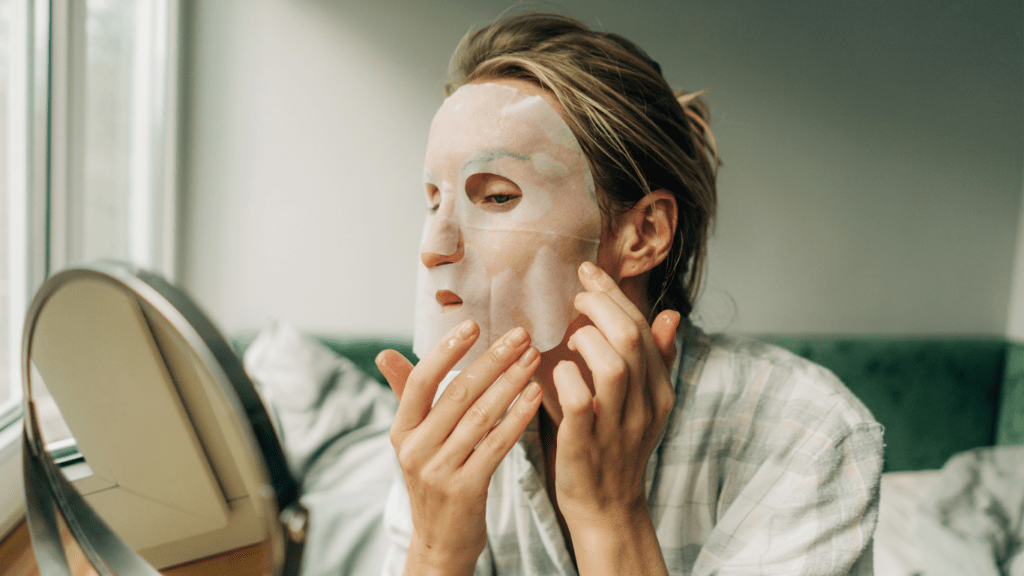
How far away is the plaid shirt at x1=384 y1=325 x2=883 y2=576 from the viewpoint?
21.1 inches

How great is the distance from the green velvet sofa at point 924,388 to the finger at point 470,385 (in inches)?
57.1

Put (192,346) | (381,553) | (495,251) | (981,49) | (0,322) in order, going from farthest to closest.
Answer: (981,49) → (381,553) → (0,322) → (495,251) → (192,346)

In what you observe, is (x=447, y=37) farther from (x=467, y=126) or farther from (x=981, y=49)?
(x=981, y=49)

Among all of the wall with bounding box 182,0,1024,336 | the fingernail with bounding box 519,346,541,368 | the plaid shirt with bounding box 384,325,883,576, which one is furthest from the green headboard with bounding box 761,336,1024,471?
the fingernail with bounding box 519,346,541,368

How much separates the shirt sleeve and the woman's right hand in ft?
0.97

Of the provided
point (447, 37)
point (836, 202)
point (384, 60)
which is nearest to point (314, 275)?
point (384, 60)

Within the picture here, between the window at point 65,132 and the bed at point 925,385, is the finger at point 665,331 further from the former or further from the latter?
the bed at point 925,385

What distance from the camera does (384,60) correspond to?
1522 millimetres

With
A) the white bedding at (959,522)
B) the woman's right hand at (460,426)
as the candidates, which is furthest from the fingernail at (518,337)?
the white bedding at (959,522)

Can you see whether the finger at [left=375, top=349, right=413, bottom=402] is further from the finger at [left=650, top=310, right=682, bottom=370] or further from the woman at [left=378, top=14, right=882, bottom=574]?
the finger at [left=650, top=310, right=682, bottom=370]

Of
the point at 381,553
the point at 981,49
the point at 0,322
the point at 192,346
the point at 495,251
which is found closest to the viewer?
the point at 192,346

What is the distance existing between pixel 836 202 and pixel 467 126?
1.51 meters

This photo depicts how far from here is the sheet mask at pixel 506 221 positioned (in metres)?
0.58

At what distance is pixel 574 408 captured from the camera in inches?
17.6
